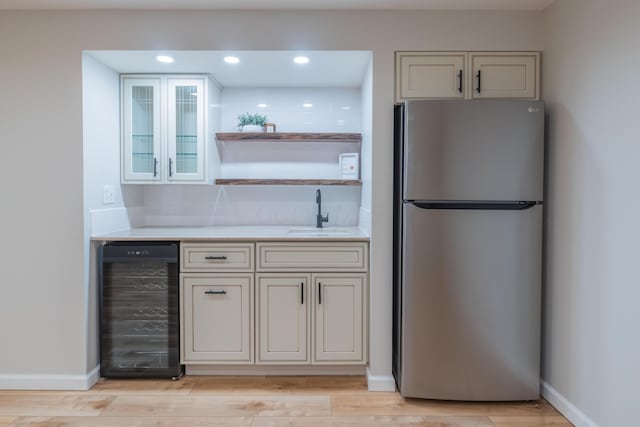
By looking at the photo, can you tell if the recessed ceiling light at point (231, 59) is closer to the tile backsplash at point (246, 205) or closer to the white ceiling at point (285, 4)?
the white ceiling at point (285, 4)

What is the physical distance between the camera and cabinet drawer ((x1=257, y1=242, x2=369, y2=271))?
8.53ft

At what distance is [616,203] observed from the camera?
1.88 metres

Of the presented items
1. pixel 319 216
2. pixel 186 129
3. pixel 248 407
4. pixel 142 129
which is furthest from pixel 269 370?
pixel 142 129

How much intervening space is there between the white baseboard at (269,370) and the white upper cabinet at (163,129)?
1313mm

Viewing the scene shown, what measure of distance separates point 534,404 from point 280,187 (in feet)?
7.37

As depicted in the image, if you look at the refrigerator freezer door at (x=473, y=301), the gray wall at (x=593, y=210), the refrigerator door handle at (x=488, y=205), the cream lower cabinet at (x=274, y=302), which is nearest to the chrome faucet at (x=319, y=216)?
the cream lower cabinet at (x=274, y=302)

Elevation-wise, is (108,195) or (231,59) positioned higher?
(231,59)

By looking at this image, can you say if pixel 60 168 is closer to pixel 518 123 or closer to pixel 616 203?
pixel 518 123

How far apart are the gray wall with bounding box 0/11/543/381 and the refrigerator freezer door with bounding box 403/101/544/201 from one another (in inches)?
12.5

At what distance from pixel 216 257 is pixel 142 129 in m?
1.14

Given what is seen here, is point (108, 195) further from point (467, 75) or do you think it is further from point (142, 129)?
point (467, 75)

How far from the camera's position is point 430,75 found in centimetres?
248

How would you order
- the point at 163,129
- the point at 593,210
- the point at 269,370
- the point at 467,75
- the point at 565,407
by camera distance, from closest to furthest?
1. the point at 593,210
2. the point at 565,407
3. the point at 467,75
4. the point at 269,370
5. the point at 163,129

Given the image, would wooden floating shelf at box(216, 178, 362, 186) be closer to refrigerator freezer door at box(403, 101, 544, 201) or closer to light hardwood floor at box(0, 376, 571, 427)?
refrigerator freezer door at box(403, 101, 544, 201)
